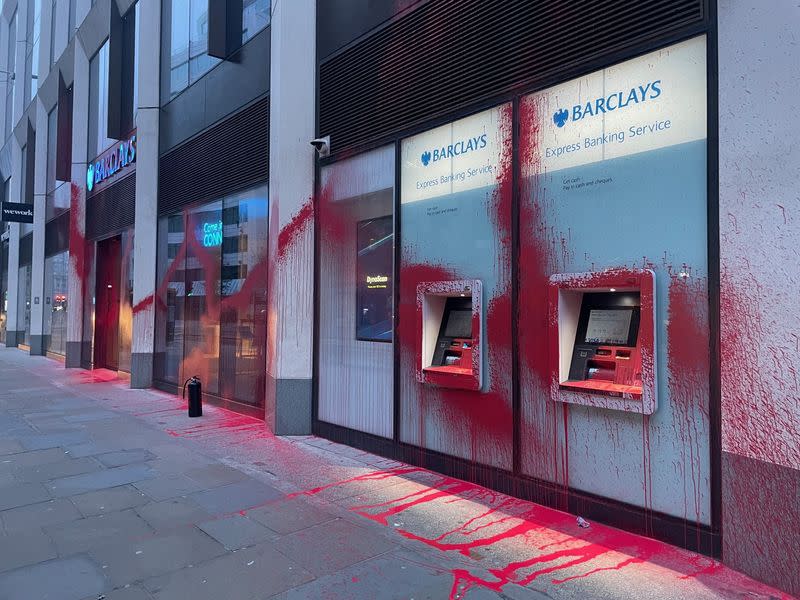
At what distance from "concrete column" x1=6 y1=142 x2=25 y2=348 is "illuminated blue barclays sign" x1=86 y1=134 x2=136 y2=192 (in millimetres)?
12573

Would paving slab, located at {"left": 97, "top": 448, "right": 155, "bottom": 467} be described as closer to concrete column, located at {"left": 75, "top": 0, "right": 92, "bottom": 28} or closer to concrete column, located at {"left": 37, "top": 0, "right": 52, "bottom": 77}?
concrete column, located at {"left": 75, "top": 0, "right": 92, "bottom": 28}

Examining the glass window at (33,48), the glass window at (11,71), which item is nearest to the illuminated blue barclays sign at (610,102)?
the glass window at (33,48)

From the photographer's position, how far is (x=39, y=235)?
2259 cm

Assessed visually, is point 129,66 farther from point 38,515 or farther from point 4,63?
point 4,63

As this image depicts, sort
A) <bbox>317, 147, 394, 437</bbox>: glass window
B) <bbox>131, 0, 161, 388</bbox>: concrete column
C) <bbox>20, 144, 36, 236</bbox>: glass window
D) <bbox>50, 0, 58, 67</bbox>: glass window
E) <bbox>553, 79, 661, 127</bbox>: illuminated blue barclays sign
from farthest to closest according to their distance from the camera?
<bbox>20, 144, 36, 236</bbox>: glass window
<bbox>50, 0, 58, 67</bbox>: glass window
<bbox>131, 0, 161, 388</bbox>: concrete column
<bbox>317, 147, 394, 437</bbox>: glass window
<bbox>553, 79, 661, 127</bbox>: illuminated blue barclays sign

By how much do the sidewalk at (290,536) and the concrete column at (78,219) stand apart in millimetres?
11659

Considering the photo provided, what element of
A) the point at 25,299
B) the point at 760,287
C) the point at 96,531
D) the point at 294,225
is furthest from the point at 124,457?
the point at 25,299

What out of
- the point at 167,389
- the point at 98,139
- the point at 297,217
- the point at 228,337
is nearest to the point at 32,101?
the point at 98,139

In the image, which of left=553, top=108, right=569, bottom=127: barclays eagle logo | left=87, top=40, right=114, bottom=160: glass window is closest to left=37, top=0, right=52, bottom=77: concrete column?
left=87, top=40, right=114, bottom=160: glass window

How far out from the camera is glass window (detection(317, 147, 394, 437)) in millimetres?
7039

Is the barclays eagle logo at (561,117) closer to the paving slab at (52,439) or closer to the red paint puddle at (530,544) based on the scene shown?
the red paint puddle at (530,544)

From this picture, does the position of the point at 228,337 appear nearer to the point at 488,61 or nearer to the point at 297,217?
the point at 297,217

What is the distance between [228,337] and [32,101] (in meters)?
21.2

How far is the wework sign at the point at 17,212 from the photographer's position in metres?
22.0
